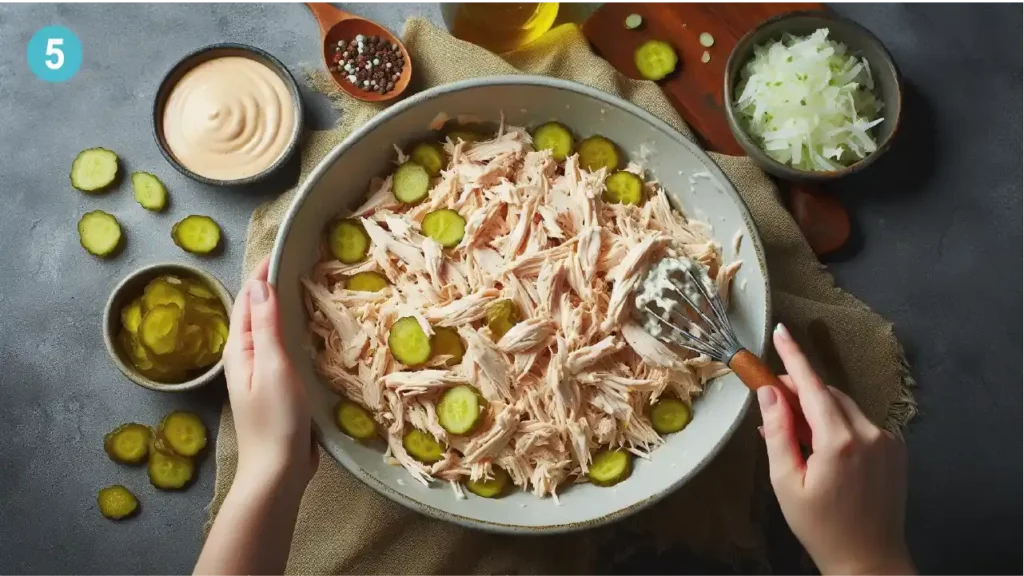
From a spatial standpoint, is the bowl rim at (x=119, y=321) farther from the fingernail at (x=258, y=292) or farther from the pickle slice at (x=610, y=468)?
the pickle slice at (x=610, y=468)

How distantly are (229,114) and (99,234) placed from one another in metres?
0.67

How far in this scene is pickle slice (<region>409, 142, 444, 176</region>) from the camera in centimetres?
268

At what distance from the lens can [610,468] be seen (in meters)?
2.52

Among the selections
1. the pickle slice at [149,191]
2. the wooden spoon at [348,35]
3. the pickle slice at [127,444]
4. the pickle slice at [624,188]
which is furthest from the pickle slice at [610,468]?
the pickle slice at [149,191]

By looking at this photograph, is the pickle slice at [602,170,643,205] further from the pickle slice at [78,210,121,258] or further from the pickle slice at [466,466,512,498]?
the pickle slice at [78,210,121,258]

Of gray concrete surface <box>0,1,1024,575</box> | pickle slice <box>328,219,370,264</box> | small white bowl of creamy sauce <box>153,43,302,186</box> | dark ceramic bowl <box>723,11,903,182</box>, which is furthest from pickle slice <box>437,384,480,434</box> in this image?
dark ceramic bowl <box>723,11,903,182</box>

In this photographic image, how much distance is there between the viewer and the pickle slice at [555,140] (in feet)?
8.86

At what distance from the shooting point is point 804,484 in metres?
2.09

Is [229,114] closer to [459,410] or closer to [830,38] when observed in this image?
[459,410]

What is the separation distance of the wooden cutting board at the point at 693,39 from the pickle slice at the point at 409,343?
1.35m

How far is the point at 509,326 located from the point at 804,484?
0.94 meters

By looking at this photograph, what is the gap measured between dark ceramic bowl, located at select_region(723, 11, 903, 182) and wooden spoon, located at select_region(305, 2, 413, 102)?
1.18 m

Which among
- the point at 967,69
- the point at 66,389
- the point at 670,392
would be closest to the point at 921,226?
the point at 967,69

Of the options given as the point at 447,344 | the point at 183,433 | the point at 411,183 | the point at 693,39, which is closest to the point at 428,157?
the point at 411,183
